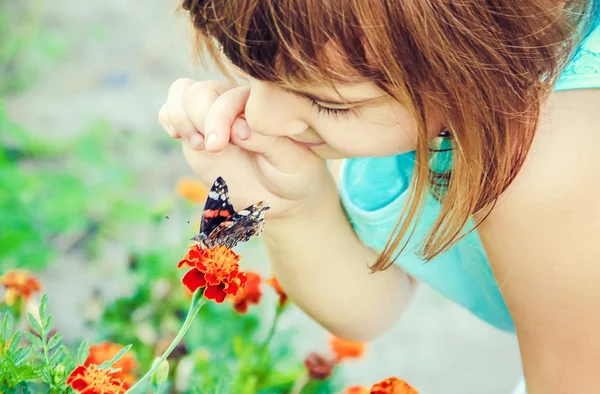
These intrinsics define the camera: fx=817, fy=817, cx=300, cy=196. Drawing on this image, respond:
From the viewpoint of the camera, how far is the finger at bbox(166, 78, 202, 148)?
1120 mm

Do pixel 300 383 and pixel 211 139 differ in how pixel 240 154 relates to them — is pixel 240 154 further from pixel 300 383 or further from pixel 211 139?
pixel 300 383

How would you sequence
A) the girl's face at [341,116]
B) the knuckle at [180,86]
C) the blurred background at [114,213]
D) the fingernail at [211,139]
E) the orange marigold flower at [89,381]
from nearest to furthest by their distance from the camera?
the orange marigold flower at [89,381]
the girl's face at [341,116]
the fingernail at [211,139]
the knuckle at [180,86]
the blurred background at [114,213]

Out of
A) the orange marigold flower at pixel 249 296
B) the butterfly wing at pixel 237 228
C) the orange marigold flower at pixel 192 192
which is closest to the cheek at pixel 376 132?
the butterfly wing at pixel 237 228

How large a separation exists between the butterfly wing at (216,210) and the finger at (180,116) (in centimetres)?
26

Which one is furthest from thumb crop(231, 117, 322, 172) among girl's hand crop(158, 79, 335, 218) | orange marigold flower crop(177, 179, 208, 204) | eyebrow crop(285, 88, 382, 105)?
orange marigold flower crop(177, 179, 208, 204)

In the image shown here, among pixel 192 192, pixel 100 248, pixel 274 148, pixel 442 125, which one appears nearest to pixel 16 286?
pixel 274 148

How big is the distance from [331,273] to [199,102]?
1.17 feet

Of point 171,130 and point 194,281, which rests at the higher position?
point 194,281

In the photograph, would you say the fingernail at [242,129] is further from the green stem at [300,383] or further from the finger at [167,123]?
the green stem at [300,383]

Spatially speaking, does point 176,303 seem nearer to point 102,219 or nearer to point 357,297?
point 357,297

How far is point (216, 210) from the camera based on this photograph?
86cm

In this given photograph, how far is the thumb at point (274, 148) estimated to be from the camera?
1.08 m

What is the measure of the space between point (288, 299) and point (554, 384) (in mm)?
456

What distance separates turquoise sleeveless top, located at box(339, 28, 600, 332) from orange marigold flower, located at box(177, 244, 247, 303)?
488 millimetres
